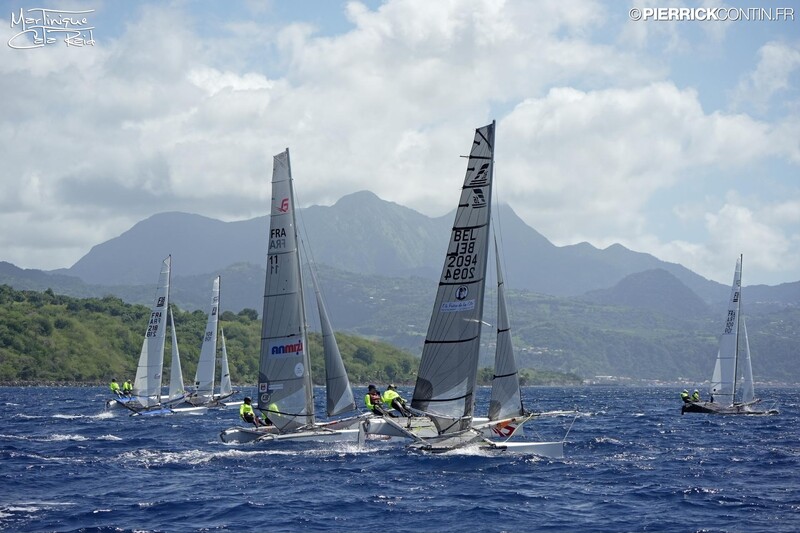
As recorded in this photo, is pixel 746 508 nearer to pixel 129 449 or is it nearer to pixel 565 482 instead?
pixel 565 482

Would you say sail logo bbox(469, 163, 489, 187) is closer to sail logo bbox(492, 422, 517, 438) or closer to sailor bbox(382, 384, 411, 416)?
sail logo bbox(492, 422, 517, 438)

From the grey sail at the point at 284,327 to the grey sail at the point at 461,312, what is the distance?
293 inches

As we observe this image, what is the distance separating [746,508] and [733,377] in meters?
52.8

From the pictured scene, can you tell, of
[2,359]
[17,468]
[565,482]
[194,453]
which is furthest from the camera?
[2,359]

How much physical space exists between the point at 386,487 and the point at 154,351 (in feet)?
141

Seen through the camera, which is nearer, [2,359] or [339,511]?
[339,511]

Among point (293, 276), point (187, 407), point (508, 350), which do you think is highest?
point (293, 276)

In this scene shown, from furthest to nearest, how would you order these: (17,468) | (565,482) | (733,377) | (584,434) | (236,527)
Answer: (733,377)
(584,434)
(17,468)
(565,482)
(236,527)

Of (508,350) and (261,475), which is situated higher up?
(508,350)

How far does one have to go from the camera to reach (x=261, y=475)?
114 ft

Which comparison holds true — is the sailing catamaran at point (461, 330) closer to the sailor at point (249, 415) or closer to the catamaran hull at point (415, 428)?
the catamaran hull at point (415, 428)

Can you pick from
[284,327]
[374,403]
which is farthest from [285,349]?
[374,403]

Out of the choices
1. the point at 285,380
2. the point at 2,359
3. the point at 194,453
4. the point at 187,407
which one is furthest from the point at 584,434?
the point at 2,359

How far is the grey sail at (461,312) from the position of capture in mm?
36375
